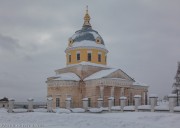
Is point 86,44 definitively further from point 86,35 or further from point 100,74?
point 100,74

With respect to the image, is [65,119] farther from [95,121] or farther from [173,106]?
[173,106]

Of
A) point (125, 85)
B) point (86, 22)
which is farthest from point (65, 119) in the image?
point (86, 22)

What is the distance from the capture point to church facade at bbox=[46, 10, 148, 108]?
135ft

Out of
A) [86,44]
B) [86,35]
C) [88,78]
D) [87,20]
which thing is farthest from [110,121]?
[87,20]

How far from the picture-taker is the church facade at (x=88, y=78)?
1618 inches

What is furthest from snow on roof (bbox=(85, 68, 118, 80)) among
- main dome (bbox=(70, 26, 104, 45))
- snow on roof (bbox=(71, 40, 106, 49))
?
main dome (bbox=(70, 26, 104, 45))

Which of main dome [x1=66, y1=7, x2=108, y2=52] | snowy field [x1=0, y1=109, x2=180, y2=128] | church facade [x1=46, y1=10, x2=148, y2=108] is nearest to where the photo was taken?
snowy field [x1=0, y1=109, x2=180, y2=128]

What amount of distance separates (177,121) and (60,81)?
893 inches

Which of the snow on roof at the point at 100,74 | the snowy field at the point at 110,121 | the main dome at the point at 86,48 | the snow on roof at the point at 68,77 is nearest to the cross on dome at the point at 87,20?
the main dome at the point at 86,48

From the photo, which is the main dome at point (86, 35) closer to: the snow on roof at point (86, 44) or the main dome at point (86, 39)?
the main dome at point (86, 39)

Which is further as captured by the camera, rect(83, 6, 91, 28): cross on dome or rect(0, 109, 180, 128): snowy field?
rect(83, 6, 91, 28): cross on dome

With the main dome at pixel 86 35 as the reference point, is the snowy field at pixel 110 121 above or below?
below

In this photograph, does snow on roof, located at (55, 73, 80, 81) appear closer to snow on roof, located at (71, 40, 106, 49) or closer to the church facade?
the church facade

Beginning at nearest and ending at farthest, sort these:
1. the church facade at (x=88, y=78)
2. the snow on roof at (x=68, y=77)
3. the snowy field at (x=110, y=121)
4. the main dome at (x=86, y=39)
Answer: the snowy field at (x=110, y=121) < the church facade at (x=88, y=78) < the snow on roof at (x=68, y=77) < the main dome at (x=86, y=39)
